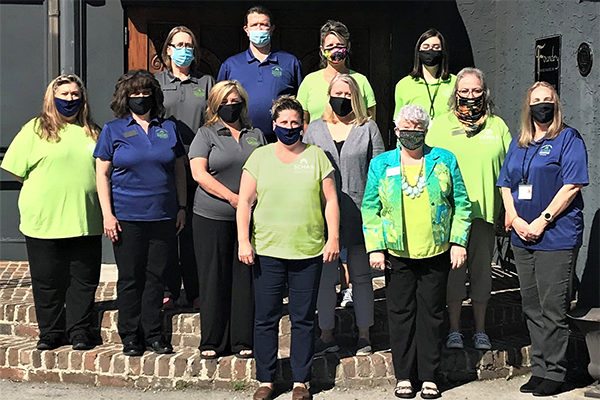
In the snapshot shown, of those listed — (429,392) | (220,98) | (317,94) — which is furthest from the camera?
(317,94)

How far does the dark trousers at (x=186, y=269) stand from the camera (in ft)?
21.7

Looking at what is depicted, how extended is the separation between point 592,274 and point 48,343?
154 inches

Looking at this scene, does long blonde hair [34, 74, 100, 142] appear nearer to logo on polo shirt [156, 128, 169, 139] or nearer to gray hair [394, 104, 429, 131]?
logo on polo shirt [156, 128, 169, 139]

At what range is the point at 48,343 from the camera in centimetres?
636

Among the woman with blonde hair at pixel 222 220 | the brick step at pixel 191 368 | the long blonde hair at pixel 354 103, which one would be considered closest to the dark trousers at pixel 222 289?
the woman with blonde hair at pixel 222 220

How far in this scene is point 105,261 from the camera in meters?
8.78

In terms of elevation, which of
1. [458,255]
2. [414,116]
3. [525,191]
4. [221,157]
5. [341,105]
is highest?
[341,105]

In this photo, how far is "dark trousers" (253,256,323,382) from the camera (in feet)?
18.8

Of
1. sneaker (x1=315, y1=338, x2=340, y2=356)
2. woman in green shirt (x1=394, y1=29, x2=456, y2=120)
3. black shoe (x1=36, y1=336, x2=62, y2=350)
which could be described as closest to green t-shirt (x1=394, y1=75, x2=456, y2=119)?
woman in green shirt (x1=394, y1=29, x2=456, y2=120)

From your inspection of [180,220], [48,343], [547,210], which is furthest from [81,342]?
[547,210]

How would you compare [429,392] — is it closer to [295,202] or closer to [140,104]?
[295,202]

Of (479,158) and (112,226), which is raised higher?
Answer: (479,158)

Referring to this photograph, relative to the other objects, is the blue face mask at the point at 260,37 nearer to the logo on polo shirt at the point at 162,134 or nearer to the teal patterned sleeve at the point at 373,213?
the logo on polo shirt at the point at 162,134

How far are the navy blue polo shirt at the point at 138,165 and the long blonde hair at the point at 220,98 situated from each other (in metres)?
0.32
